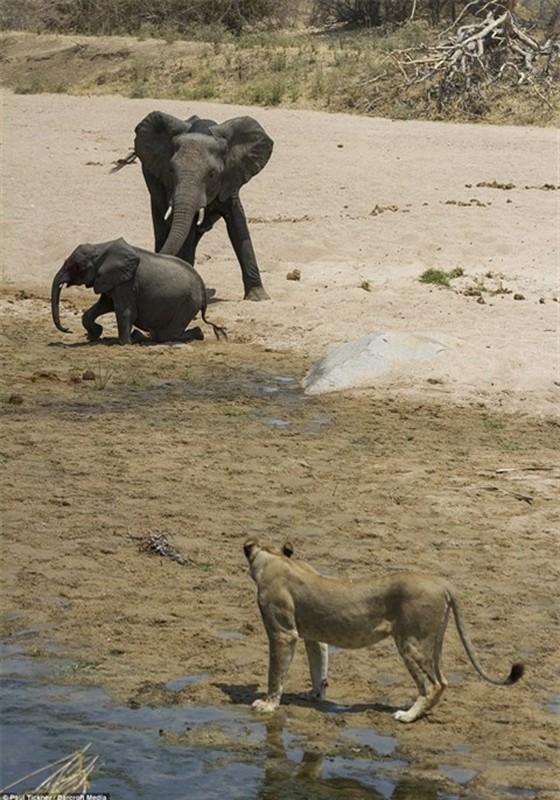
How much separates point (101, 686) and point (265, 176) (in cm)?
1488

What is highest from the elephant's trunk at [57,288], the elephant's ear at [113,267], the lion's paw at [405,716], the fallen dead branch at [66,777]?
the fallen dead branch at [66,777]

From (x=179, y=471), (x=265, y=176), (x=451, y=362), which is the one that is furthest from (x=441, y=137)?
(x=179, y=471)

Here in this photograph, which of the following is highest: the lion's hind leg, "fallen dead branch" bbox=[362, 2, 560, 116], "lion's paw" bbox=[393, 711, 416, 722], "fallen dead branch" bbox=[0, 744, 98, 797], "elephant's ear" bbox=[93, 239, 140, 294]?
"fallen dead branch" bbox=[0, 744, 98, 797]

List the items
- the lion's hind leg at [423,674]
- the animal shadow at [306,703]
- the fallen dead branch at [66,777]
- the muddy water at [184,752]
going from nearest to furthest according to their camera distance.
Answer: the fallen dead branch at [66,777] → the muddy water at [184,752] → the lion's hind leg at [423,674] → the animal shadow at [306,703]

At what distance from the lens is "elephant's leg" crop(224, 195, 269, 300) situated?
1602 centimetres

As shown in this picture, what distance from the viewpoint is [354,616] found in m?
6.38

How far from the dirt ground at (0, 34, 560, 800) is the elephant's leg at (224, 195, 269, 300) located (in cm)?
21

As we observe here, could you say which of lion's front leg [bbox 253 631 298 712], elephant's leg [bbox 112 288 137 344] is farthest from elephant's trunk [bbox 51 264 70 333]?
lion's front leg [bbox 253 631 298 712]

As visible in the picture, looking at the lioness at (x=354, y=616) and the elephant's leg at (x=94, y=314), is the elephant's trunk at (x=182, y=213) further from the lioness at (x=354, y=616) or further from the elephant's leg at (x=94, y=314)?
the lioness at (x=354, y=616)

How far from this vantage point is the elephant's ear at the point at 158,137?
52.3 feet

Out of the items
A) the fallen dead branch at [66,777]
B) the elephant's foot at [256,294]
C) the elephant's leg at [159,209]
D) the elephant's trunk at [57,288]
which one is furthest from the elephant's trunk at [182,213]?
the fallen dead branch at [66,777]

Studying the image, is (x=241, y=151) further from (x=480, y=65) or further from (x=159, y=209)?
(x=480, y=65)

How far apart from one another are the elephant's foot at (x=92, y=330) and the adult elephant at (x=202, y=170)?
142 centimetres

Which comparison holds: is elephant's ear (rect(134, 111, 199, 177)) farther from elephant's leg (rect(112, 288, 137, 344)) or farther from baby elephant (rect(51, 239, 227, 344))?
elephant's leg (rect(112, 288, 137, 344))
